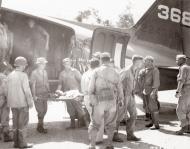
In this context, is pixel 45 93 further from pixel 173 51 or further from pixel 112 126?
pixel 173 51

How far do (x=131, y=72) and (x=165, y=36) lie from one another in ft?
17.4

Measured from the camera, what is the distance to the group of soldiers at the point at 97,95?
6594 mm

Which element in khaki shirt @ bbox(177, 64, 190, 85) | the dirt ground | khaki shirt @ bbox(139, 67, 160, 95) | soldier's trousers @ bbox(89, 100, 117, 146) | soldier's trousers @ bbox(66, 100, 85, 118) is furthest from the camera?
khaki shirt @ bbox(139, 67, 160, 95)

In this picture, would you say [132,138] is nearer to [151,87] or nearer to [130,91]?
[130,91]

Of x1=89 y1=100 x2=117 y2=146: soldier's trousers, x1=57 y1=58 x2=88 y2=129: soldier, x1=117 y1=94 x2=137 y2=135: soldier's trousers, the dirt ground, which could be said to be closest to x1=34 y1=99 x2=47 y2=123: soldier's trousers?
the dirt ground

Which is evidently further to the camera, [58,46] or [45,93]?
[58,46]

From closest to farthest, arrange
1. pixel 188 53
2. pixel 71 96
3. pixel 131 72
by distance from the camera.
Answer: pixel 131 72 < pixel 71 96 < pixel 188 53

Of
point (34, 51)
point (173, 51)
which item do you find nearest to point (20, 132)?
point (34, 51)

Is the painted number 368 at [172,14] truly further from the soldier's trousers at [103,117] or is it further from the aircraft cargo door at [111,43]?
the soldier's trousers at [103,117]

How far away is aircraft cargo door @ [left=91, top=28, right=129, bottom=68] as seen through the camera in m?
10.4

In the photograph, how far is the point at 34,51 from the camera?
10570 mm

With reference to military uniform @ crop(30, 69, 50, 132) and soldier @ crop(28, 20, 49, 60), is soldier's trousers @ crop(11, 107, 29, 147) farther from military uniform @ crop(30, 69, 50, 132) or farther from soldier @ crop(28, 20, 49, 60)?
soldier @ crop(28, 20, 49, 60)

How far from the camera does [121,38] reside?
1134 centimetres

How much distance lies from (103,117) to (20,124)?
5.41 ft
